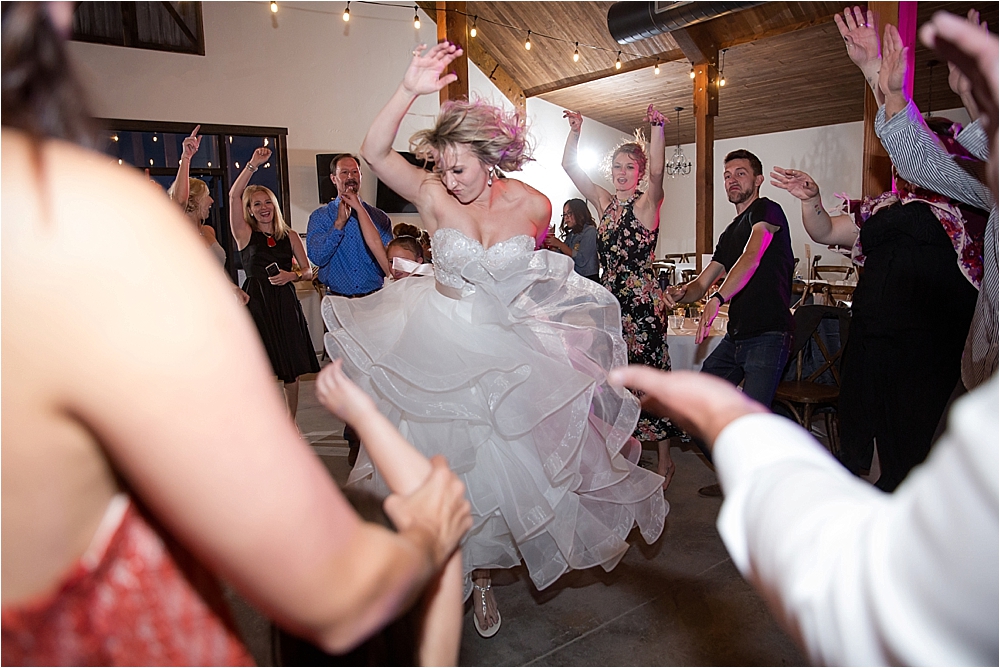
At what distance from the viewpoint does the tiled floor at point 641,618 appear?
1.93 metres

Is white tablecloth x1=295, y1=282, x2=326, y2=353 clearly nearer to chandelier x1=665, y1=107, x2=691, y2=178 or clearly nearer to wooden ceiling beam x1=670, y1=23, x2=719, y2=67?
wooden ceiling beam x1=670, y1=23, x2=719, y2=67

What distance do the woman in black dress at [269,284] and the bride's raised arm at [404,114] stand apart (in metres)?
2.19

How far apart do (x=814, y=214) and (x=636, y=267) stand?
81 cm

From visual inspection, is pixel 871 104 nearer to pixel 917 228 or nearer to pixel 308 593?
pixel 917 228

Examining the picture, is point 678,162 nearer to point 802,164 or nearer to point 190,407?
point 802,164

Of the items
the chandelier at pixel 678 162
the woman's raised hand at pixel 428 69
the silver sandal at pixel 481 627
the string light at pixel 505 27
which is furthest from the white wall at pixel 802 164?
the silver sandal at pixel 481 627

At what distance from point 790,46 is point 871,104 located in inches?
221

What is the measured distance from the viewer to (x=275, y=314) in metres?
4.20

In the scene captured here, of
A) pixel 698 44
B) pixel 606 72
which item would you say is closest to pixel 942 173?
pixel 698 44

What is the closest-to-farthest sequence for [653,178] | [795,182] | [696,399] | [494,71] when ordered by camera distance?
[696,399] < [795,182] < [653,178] < [494,71]

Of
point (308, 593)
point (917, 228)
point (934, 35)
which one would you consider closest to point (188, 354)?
point (308, 593)

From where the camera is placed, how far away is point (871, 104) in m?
4.12

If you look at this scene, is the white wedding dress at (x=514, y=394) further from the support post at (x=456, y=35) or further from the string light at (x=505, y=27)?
the string light at (x=505, y=27)

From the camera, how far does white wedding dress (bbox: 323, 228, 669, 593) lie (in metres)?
1.92
